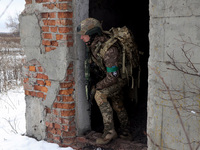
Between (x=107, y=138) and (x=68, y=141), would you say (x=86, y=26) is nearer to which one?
(x=107, y=138)

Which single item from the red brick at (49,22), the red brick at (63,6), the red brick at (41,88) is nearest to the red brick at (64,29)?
the red brick at (49,22)

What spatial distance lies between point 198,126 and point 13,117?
13.3 ft

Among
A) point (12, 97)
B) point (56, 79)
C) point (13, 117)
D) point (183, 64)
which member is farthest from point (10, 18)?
point (183, 64)

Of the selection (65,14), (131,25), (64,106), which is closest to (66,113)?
(64,106)

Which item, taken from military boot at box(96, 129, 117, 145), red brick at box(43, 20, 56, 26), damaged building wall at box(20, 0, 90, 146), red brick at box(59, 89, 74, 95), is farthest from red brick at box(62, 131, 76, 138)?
red brick at box(43, 20, 56, 26)

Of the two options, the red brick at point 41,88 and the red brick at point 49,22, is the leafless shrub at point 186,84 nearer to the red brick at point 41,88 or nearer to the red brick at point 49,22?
the red brick at point 49,22

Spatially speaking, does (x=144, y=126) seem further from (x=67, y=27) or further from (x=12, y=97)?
(x=12, y=97)

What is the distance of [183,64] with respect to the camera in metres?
2.06

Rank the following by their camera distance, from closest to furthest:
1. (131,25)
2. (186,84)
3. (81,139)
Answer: (186,84), (81,139), (131,25)

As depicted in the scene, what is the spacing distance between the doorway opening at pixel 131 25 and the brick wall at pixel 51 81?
0.57 m

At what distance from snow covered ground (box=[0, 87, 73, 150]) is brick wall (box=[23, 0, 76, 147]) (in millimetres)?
220

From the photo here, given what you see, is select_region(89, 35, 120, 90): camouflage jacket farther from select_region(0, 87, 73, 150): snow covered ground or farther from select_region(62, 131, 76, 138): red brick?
select_region(0, 87, 73, 150): snow covered ground

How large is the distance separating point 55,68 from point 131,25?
7.42 feet

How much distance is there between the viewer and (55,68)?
10.6 ft
